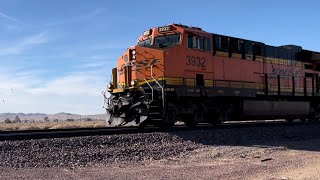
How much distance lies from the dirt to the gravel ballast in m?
0.02

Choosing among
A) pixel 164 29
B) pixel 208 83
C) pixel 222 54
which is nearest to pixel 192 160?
pixel 208 83

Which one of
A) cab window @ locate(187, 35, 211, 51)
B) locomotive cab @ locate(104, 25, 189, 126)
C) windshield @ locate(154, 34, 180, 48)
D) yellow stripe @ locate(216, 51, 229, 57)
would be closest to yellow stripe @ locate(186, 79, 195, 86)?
locomotive cab @ locate(104, 25, 189, 126)

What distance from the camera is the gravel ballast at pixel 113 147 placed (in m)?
9.67

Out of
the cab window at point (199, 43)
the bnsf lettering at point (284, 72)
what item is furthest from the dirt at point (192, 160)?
the bnsf lettering at point (284, 72)

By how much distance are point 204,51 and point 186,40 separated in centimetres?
114

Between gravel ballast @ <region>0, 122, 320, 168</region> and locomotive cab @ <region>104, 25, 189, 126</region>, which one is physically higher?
locomotive cab @ <region>104, 25, 189, 126</region>

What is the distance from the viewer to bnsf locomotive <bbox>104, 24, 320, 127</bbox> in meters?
15.4

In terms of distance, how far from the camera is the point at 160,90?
1505 centimetres

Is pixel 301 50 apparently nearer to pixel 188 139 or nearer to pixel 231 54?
pixel 231 54

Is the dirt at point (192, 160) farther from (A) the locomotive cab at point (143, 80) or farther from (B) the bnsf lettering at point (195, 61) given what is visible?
(B) the bnsf lettering at point (195, 61)

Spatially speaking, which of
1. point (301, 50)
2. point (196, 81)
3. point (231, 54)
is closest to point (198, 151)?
point (196, 81)

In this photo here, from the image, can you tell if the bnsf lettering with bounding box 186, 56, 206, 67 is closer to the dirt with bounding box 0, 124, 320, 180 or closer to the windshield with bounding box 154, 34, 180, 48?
the windshield with bounding box 154, 34, 180, 48

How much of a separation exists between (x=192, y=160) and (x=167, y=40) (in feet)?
22.7

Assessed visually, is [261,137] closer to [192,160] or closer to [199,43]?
[199,43]
